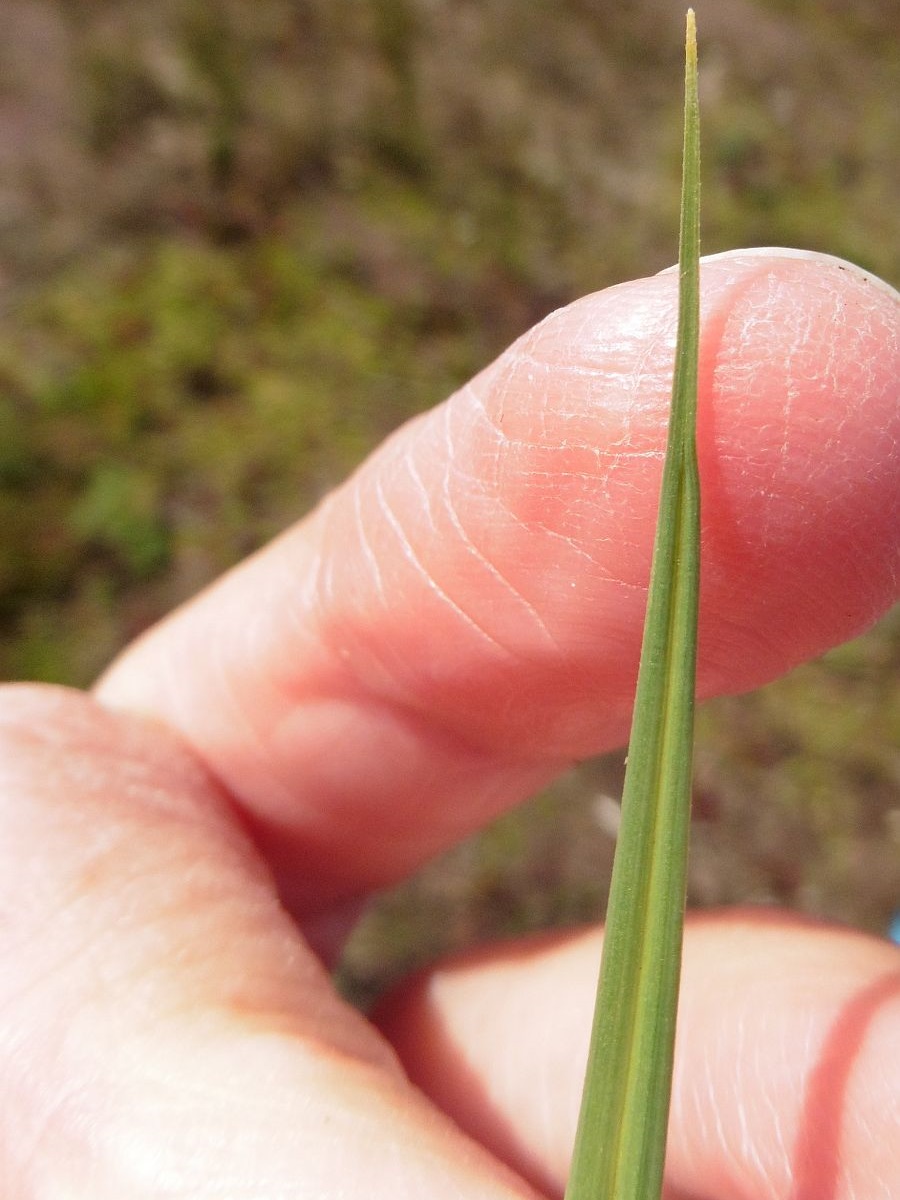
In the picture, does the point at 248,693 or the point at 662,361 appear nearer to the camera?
the point at 662,361

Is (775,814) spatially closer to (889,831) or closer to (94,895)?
(889,831)

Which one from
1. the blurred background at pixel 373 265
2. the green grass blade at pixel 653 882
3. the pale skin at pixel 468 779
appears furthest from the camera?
the blurred background at pixel 373 265

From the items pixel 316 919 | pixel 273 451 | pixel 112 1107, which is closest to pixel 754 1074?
pixel 112 1107

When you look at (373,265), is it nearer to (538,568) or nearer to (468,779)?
(468,779)

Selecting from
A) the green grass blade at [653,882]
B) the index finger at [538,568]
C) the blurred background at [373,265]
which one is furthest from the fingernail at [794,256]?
the blurred background at [373,265]

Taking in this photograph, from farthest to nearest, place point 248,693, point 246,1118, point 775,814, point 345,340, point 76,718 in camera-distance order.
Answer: point 345,340
point 775,814
point 248,693
point 76,718
point 246,1118

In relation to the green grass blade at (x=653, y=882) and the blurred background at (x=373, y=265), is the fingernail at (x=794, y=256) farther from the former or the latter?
the blurred background at (x=373, y=265)
